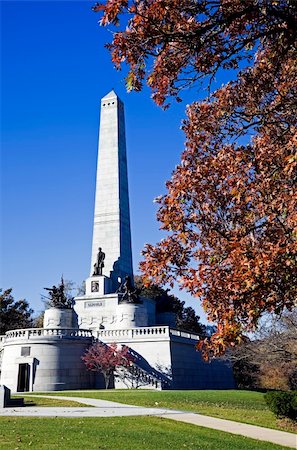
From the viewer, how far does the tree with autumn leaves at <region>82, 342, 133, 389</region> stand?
30.9 metres

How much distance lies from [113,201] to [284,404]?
3087cm

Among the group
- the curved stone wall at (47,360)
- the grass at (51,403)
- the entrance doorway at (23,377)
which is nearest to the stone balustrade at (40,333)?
the curved stone wall at (47,360)

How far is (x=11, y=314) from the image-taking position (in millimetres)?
53688

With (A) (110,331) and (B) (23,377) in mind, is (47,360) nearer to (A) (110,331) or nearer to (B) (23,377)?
(B) (23,377)

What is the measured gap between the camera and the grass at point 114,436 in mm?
9930

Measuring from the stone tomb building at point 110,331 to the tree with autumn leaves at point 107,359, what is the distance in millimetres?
896

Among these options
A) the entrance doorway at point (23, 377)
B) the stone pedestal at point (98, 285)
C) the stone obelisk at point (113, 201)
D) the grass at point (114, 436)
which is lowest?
the grass at point (114, 436)

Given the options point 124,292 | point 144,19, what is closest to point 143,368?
point 124,292

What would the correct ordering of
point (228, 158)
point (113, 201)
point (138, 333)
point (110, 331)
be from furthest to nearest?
point (113, 201) < point (110, 331) < point (138, 333) < point (228, 158)

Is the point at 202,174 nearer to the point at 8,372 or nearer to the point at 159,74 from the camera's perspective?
the point at 159,74

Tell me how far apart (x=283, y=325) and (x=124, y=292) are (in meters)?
16.6

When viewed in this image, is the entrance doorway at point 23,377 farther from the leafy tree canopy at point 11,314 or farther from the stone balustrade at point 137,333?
the leafy tree canopy at point 11,314

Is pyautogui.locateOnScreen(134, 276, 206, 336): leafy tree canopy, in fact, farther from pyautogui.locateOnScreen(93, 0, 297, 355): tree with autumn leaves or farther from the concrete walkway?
pyautogui.locateOnScreen(93, 0, 297, 355): tree with autumn leaves

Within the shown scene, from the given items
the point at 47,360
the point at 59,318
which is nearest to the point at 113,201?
the point at 59,318
